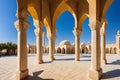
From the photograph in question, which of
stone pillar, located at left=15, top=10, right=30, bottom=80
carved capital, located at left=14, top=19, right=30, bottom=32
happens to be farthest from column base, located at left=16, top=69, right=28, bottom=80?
carved capital, located at left=14, top=19, right=30, bottom=32

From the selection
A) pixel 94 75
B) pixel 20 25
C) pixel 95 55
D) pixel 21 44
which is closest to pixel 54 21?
pixel 20 25

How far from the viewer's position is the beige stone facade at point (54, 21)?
716 cm

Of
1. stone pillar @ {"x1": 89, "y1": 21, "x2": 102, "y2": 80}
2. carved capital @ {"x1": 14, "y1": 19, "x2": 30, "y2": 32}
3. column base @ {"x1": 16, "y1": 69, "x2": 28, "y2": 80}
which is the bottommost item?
column base @ {"x1": 16, "y1": 69, "x2": 28, "y2": 80}

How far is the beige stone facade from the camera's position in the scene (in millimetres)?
7160

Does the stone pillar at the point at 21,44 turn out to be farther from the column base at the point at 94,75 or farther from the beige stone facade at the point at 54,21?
the column base at the point at 94,75

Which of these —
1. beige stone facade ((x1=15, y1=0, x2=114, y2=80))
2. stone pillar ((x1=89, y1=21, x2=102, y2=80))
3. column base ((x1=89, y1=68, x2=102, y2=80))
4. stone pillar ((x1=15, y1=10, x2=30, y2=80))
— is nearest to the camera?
column base ((x1=89, y1=68, x2=102, y2=80))

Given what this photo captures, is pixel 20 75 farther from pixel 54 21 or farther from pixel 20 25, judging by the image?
pixel 54 21

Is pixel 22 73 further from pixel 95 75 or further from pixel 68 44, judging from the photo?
pixel 68 44

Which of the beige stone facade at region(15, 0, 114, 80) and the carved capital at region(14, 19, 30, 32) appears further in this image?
the carved capital at region(14, 19, 30, 32)

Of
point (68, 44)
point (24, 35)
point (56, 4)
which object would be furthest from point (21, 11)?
point (68, 44)

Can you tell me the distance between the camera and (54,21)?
1385cm

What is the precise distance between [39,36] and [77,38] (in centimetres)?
317

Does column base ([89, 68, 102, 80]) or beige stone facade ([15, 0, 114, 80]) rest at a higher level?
beige stone facade ([15, 0, 114, 80])

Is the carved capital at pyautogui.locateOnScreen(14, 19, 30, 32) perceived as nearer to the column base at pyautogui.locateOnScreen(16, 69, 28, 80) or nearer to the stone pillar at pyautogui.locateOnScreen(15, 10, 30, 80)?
the stone pillar at pyautogui.locateOnScreen(15, 10, 30, 80)
